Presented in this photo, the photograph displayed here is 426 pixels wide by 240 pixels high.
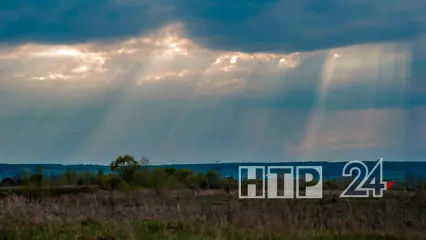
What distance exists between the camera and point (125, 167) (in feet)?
247

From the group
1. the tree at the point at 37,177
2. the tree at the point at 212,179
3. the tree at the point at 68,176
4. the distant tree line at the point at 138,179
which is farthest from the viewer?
the tree at the point at 212,179

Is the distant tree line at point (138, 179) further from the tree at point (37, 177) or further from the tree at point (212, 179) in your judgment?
the tree at point (37, 177)

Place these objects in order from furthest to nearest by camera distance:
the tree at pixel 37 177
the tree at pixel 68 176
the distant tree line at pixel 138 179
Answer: the tree at pixel 68 176, the distant tree line at pixel 138 179, the tree at pixel 37 177

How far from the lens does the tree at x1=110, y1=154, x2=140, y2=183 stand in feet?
240

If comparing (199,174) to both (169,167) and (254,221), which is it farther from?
(254,221)

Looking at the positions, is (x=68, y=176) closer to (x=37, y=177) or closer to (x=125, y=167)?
(x=125, y=167)

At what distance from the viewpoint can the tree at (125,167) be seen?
240 ft

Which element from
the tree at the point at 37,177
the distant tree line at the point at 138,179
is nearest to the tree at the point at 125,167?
the distant tree line at the point at 138,179

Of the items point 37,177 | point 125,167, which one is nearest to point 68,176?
point 125,167

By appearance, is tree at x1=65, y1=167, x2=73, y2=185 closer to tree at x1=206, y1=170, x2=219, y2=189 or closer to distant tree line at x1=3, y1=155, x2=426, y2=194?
distant tree line at x1=3, y1=155, x2=426, y2=194

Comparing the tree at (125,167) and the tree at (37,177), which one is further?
the tree at (125,167)

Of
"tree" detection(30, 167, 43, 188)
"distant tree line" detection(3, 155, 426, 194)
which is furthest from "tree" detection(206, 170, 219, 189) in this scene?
"tree" detection(30, 167, 43, 188)

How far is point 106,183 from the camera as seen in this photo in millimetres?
68500

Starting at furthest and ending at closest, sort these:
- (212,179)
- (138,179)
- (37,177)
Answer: (212,179) → (138,179) → (37,177)
